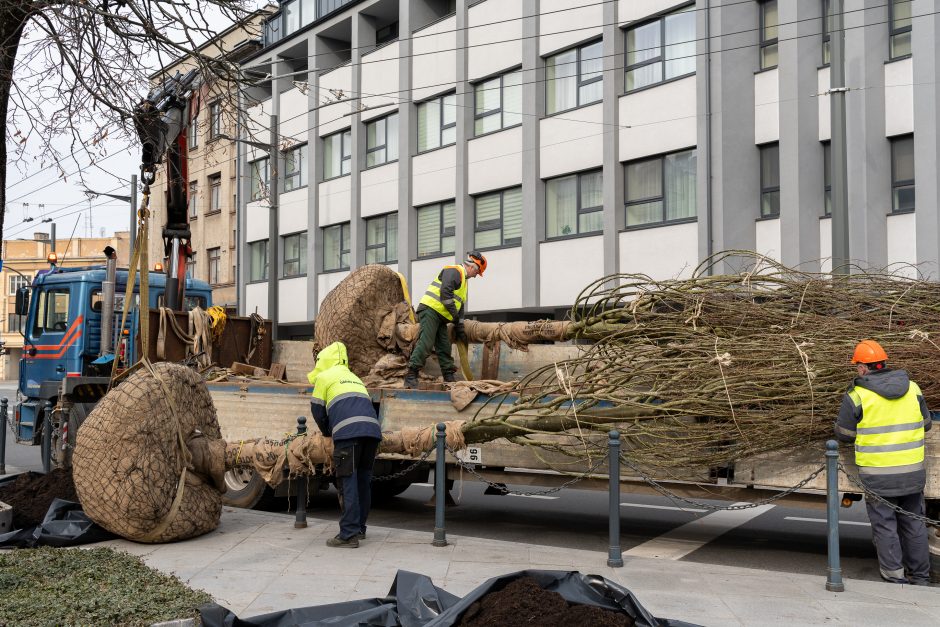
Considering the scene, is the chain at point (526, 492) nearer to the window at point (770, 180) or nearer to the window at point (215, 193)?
the window at point (770, 180)

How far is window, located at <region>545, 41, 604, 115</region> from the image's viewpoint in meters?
21.5

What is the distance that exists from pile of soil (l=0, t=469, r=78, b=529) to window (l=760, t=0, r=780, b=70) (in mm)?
15188

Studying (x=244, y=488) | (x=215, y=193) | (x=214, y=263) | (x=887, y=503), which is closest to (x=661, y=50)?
(x=244, y=488)

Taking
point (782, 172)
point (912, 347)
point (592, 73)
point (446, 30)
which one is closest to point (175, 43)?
point (912, 347)

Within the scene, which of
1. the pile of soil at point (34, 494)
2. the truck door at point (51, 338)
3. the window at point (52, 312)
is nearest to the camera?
the pile of soil at point (34, 494)

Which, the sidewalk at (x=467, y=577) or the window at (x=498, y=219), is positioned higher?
the window at (x=498, y=219)

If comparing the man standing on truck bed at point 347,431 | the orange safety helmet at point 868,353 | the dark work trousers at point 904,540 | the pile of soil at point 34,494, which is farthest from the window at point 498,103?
the dark work trousers at point 904,540

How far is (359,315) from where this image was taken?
33.5 ft

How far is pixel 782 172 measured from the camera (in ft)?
58.5

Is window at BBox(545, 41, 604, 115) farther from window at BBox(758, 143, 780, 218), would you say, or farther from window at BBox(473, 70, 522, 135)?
window at BBox(758, 143, 780, 218)

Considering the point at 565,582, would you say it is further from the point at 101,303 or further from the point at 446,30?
the point at 446,30

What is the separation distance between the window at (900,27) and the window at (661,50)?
12.5ft

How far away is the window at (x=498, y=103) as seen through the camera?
23.4 m

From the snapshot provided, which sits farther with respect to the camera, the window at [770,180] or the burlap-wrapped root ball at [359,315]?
the window at [770,180]
